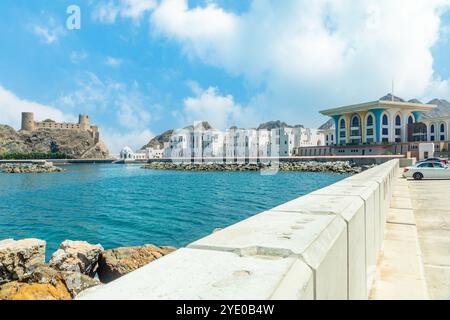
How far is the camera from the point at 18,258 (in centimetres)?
965

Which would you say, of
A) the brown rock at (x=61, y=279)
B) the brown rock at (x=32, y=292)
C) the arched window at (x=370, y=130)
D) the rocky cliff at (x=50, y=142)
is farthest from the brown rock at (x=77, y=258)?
the rocky cliff at (x=50, y=142)

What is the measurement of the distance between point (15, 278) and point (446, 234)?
9.90 metres

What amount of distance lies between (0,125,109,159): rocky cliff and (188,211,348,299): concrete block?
614 feet

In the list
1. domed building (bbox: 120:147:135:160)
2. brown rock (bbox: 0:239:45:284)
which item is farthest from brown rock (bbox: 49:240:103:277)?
domed building (bbox: 120:147:135:160)

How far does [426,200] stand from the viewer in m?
11.6

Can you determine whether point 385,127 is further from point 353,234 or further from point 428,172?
point 353,234

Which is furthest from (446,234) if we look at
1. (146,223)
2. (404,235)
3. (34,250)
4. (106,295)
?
(146,223)

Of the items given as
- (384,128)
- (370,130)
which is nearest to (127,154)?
(370,130)

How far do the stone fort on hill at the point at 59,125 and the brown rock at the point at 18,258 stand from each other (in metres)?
187

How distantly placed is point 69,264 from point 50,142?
602ft

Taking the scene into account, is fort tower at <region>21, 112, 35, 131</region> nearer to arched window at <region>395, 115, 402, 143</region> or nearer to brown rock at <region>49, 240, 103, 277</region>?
arched window at <region>395, 115, 402, 143</region>

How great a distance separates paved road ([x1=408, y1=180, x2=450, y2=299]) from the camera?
4146mm

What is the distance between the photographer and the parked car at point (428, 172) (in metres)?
20.7
